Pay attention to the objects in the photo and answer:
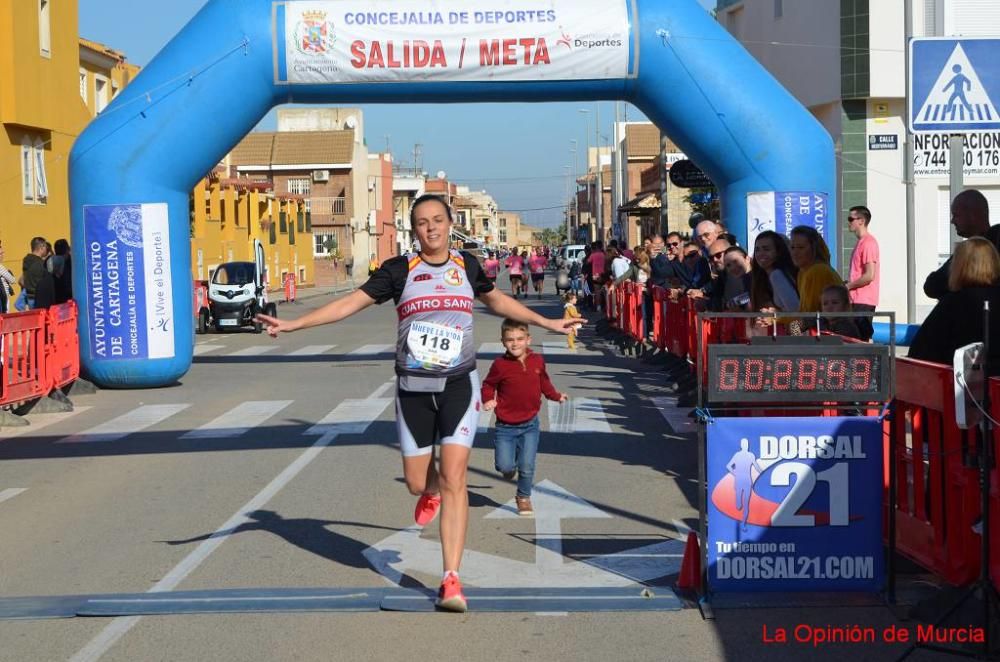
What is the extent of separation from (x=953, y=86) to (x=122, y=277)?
456 inches

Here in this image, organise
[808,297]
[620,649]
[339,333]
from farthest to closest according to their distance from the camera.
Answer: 1. [339,333]
2. [808,297]
3. [620,649]

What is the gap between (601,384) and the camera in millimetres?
17734

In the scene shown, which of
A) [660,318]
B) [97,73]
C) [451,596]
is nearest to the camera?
[451,596]

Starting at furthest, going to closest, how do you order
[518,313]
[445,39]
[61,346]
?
1. [445,39]
2. [61,346]
3. [518,313]

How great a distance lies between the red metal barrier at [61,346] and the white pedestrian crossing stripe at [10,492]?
18.4ft

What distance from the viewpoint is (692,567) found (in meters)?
6.83

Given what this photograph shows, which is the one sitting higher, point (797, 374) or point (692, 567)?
point (797, 374)

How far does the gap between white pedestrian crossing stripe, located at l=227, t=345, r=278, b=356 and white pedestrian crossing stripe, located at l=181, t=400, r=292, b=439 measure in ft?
28.7

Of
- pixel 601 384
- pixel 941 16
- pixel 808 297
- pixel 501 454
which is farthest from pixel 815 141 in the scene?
pixel 501 454

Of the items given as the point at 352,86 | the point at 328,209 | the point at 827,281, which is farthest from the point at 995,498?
the point at 328,209

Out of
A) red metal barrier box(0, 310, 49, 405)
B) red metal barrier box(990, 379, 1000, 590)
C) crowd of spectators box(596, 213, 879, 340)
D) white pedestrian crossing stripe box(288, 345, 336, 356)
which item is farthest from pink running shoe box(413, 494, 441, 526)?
white pedestrian crossing stripe box(288, 345, 336, 356)

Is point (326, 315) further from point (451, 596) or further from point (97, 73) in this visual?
point (97, 73)

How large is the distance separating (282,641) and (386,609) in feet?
2.16

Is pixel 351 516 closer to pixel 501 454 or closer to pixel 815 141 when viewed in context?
pixel 501 454
